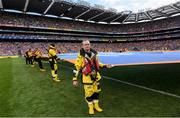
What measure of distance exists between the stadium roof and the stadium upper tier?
1684 millimetres

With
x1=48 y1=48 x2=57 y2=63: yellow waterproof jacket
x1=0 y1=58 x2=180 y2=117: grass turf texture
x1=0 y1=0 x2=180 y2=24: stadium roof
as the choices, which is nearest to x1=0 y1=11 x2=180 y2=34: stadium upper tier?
x1=0 y1=0 x2=180 y2=24: stadium roof

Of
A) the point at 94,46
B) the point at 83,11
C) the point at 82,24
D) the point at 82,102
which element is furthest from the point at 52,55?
the point at 82,24

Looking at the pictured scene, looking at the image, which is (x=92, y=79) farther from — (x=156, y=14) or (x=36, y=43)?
(x=156, y=14)

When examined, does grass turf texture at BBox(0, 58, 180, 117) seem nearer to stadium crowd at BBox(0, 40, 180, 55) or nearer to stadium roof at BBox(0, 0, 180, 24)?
stadium crowd at BBox(0, 40, 180, 55)

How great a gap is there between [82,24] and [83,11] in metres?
10.4

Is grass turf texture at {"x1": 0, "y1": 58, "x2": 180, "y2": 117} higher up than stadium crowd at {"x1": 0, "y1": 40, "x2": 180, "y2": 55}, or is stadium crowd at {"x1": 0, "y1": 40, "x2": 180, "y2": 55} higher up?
stadium crowd at {"x1": 0, "y1": 40, "x2": 180, "y2": 55}

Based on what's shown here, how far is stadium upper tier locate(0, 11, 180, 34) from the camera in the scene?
63.9 metres

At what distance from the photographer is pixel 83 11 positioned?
2822 inches

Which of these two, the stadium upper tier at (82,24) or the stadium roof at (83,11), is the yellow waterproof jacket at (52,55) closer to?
the stadium roof at (83,11)

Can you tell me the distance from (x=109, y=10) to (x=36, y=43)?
2532 centimetres

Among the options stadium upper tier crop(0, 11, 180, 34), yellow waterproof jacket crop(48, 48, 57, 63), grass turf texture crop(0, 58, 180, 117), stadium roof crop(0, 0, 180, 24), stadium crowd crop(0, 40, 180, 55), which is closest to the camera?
grass turf texture crop(0, 58, 180, 117)

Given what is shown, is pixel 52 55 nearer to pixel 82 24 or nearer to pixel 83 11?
pixel 83 11

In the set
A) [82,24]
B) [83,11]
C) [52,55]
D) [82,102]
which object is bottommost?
[82,102]

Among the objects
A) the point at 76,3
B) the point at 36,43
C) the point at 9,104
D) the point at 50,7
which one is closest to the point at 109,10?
the point at 76,3
